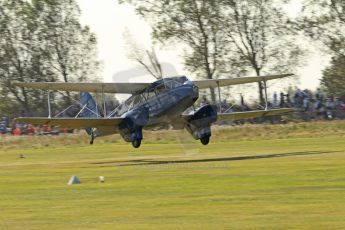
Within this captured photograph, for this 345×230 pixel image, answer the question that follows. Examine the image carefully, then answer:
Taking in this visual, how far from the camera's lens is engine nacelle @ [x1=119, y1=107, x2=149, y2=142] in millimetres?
42250

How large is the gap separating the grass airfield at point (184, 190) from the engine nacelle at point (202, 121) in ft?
2.56

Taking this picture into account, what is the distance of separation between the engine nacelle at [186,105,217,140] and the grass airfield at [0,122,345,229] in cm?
78

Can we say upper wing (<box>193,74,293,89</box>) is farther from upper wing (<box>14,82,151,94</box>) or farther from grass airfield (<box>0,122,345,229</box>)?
grass airfield (<box>0,122,345,229</box>)

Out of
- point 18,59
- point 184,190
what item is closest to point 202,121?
point 184,190

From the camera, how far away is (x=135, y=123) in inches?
1667

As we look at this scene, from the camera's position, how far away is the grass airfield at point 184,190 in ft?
58.8

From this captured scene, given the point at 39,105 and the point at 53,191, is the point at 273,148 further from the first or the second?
the point at 39,105

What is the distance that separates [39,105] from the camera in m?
101

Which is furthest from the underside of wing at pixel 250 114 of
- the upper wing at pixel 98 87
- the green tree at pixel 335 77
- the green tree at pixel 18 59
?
the green tree at pixel 18 59

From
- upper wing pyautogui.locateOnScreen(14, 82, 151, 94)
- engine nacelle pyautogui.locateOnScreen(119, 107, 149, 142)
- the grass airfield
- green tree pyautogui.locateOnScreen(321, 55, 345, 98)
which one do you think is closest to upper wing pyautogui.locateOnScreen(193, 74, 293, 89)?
upper wing pyautogui.locateOnScreen(14, 82, 151, 94)

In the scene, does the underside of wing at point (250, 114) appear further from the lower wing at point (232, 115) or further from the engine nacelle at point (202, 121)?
the engine nacelle at point (202, 121)

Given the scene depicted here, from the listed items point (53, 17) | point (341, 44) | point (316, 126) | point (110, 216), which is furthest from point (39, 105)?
point (110, 216)

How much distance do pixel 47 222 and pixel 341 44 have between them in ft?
216

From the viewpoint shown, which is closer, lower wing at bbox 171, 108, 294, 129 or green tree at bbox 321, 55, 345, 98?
lower wing at bbox 171, 108, 294, 129
